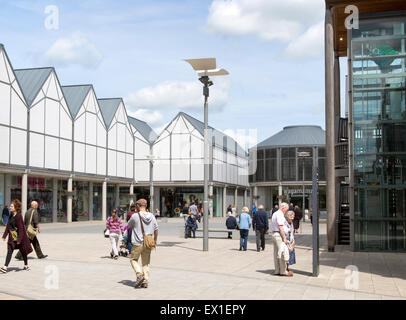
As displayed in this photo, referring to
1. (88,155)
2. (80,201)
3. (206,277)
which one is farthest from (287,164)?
(206,277)

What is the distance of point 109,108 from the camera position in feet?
173

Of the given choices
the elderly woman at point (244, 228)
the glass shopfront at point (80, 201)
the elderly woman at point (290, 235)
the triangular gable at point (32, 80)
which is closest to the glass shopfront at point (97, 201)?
the glass shopfront at point (80, 201)

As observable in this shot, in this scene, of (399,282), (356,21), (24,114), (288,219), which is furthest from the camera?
(24,114)

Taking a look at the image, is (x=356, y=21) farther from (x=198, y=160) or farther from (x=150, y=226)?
(x=198, y=160)

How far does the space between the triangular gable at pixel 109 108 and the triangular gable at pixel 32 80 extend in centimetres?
1027

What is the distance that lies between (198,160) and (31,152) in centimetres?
2211

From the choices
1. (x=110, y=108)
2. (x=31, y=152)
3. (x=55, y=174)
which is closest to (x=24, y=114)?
(x=31, y=152)

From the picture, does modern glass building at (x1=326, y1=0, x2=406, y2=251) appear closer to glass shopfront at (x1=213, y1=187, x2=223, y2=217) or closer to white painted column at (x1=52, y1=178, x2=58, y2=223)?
white painted column at (x1=52, y1=178, x2=58, y2=223)

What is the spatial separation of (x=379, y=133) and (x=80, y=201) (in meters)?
33.7

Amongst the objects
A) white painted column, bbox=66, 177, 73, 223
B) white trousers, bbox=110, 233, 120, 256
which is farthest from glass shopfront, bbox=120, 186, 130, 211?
white trousers, bbox=110, 233, 120, 256

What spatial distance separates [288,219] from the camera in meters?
13.2

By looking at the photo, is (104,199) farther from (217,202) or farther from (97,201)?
(217,202)

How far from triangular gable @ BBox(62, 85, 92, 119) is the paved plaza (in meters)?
29.1
